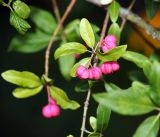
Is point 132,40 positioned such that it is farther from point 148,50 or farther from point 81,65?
point 81,65

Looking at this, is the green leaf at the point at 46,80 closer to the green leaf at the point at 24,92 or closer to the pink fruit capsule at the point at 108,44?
the green leaf at the point at 24,92

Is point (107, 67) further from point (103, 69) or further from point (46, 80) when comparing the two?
point (46, 80)

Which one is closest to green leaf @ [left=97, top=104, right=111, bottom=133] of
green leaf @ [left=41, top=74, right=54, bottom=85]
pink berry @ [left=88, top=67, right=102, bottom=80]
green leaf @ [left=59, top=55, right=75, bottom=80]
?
pink berry @ [left=88, top=67, right=102, bottom=80]

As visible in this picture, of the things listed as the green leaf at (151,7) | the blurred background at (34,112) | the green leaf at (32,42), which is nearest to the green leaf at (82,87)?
the green leaf at (151,7)

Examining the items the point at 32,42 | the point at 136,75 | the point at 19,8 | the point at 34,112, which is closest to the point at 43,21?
the point at 32,42

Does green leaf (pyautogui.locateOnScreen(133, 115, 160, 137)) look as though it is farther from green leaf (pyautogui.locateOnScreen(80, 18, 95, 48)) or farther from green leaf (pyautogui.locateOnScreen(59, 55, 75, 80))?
green leaf (pyautogui.locateOnScreen(59, 55, 75, 80))
